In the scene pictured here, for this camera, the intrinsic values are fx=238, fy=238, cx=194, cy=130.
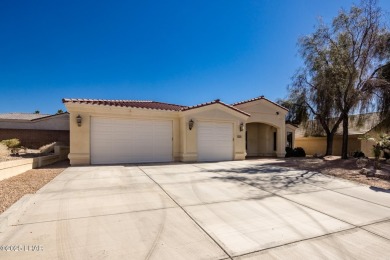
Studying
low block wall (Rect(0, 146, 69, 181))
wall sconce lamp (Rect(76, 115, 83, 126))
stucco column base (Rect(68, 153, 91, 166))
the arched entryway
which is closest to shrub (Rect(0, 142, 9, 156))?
low block wall (Rect(0, 146, 69, 181))

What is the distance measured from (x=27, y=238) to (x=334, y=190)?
7334 millimetres

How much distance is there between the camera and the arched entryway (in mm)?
19844

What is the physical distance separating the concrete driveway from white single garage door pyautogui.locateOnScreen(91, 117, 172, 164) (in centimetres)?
541

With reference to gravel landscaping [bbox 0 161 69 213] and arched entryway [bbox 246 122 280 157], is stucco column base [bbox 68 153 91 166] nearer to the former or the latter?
gravel landscaping [bbox 0 161 69 213]

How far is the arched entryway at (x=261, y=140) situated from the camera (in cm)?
1984

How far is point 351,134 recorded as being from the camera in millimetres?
25125

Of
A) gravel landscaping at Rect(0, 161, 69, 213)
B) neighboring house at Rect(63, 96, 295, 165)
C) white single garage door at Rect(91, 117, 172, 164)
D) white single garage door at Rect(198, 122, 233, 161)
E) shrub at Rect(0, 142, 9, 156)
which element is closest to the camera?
gravel landscaping at Rect(0, 161, 69, 213)

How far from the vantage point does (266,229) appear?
13.1ft

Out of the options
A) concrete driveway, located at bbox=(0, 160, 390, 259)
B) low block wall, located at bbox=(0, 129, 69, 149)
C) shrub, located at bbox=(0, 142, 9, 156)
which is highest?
low block wall, located at bbox=(0, 129, 69, 149)

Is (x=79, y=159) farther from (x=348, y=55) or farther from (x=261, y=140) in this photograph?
(x=348, y=55)

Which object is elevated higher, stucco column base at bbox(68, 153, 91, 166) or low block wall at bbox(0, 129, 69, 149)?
low block wall at bbox(0, 129, 69, 149)

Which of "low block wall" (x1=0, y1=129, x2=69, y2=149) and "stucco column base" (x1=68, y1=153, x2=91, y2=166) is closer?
"stucco column base" (x1=68, y1=153, x2=91, y2=166)

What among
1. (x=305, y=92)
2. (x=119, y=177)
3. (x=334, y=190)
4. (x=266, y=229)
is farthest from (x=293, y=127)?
(x=266, y=229)

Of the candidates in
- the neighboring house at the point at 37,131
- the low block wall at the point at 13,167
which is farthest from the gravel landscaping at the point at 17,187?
the neighboring house at the point at 37,131
